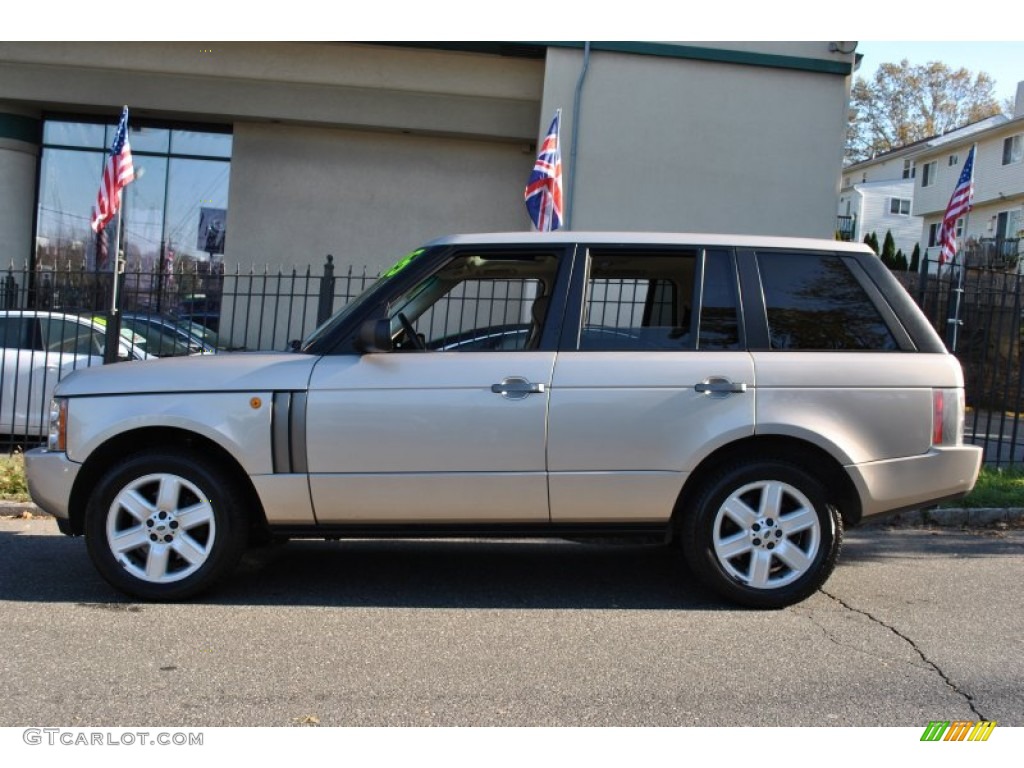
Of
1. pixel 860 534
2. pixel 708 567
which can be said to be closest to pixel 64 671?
pixel 708 567

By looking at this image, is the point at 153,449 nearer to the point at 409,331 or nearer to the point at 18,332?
the point at 409,331

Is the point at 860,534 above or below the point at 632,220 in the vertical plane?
below

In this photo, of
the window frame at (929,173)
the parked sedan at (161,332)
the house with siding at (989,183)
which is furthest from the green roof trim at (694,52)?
the window frame at (929,173)

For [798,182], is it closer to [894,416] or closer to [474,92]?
[474,92]

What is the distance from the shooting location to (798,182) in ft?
46.8

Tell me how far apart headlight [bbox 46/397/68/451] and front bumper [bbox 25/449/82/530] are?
43 mm

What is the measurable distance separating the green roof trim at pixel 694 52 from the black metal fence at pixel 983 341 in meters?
3.31

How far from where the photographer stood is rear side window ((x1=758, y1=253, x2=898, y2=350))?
5267mm

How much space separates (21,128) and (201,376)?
1395cm

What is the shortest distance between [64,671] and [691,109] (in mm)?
12049

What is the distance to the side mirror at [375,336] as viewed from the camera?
16.4ft
